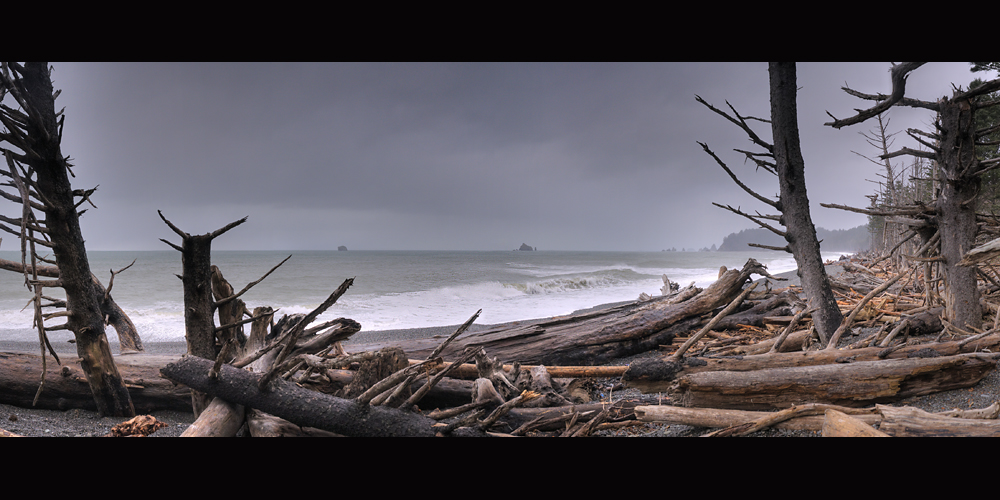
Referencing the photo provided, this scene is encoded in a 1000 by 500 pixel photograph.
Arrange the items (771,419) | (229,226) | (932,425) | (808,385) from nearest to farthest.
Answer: (932,425), (771,419), (229,226), (808,385)

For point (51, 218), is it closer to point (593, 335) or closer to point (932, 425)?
point (593, 335)

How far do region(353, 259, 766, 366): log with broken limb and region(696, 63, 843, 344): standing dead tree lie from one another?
1519mm

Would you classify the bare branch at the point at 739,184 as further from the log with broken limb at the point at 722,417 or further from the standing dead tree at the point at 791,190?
the log with broken limb at the point at 722,417

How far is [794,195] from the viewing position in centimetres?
461

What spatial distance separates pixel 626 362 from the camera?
5.69 metres

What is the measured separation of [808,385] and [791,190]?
96.8 inches

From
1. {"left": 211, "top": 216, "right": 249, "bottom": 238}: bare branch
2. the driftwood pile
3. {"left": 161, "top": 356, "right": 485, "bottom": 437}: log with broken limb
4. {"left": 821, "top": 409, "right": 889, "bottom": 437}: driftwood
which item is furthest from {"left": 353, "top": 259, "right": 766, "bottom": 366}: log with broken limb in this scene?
{"left": 821, "top": 409, "right": 889, "bottom": 437}: driftwood

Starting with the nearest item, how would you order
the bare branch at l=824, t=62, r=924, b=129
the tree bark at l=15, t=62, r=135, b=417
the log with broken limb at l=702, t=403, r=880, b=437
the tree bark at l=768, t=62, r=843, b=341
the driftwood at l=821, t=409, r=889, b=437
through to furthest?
the driftwood at l=821, t=409, r=889, b=437
the log with broken limb at l=702, t=403, r=880, b=437
the tree bark at l=15, t=62, r=135, b=417
the bare branch at l=824, t=62, r=924, b=129
the tree bark at l=768, t=62, r=843, b=341

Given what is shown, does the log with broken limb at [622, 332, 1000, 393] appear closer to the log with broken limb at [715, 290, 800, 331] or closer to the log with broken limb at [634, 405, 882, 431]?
the log with broken limb at [634, 405, 882, 431]

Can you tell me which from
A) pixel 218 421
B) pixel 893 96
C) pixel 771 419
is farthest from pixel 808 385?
pixel 218 421

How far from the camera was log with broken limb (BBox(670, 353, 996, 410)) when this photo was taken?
3045 millimetres
